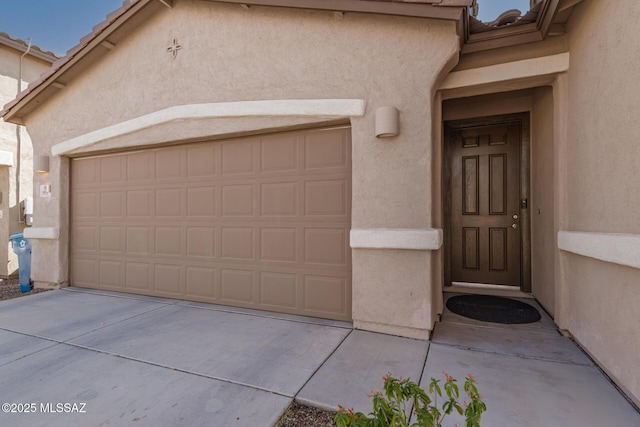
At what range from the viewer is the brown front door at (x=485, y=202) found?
487cm

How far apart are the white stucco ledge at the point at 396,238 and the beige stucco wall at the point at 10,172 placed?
27.7 feet

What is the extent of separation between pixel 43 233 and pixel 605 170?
26.6ft

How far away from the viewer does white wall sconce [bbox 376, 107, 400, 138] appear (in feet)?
10.4

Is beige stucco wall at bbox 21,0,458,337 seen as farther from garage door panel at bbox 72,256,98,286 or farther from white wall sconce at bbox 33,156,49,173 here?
garage door panel at bbox 72,256,98,286

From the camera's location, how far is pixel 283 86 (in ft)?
12.4

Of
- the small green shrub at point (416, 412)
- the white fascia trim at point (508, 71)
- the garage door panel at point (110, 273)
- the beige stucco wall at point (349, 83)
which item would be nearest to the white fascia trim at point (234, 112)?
the beige stucco wall at point (349, 83)

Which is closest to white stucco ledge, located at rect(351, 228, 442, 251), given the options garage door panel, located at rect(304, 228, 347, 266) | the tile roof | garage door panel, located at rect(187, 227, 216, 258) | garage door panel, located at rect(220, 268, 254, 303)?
garage door panel, located at rect(304, 228, 347, 266)

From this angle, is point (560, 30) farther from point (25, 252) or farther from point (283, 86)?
point (25, 252)

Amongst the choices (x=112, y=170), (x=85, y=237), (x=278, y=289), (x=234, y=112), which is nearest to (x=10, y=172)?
(x=85, y=237)

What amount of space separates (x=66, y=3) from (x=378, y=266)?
12457 mm

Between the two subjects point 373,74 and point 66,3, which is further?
point 66,3

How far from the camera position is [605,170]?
2.44m

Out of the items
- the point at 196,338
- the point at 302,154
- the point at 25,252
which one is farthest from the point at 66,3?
the point at 196,338

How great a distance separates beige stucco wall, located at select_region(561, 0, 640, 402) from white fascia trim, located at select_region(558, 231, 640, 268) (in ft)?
0.24
